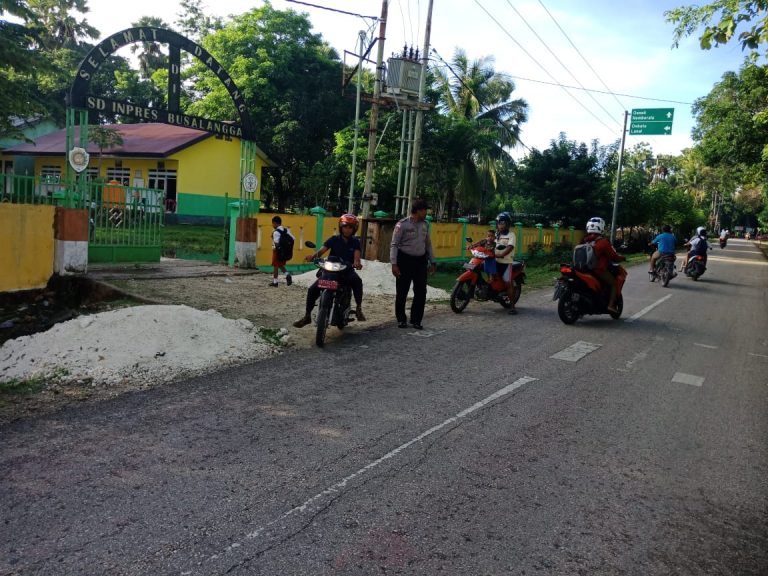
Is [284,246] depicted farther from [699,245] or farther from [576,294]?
[699,245]

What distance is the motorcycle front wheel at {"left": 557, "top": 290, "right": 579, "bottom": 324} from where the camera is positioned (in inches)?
404

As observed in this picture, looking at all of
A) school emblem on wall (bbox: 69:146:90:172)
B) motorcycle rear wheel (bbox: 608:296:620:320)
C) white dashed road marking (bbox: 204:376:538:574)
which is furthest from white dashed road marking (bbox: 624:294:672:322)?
school emblem on wall (bbox: 69:146:90:172)

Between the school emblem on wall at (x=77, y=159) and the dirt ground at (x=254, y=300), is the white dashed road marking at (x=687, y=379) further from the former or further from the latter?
the school emblem on wall at (x=77, y=159)

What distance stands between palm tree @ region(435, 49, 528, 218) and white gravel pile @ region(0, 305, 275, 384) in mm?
26022

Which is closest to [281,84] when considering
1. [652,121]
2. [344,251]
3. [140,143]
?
[140,143]

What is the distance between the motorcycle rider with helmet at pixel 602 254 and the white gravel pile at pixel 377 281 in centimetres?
345

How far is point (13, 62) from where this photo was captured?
14.4 meters

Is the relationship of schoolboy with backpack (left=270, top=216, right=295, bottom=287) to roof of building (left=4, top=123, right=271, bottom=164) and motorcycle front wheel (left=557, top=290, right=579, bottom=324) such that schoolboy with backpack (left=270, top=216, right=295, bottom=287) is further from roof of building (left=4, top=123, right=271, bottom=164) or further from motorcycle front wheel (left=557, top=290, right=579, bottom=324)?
roof of building (left=4, top=123, right=271, bottom=164)

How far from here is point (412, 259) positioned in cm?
931

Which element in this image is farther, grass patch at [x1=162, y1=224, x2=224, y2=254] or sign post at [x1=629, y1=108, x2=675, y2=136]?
sign post at [x1=629, y1=108, x2=675, y2=136]

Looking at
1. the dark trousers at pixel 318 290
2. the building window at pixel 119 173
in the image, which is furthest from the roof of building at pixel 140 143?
the dark trousers at pixel 318 290

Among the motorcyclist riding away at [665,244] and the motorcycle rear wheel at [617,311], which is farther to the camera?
Answer: the motorcyclist riding away at [665,244]

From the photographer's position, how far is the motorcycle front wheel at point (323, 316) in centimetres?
773

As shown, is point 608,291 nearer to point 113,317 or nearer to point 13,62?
point 113,317
